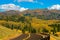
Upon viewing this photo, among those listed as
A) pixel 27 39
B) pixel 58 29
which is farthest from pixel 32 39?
pixel 58 29

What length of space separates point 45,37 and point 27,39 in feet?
15.4

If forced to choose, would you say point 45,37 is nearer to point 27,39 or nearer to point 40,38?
→ point 40,38

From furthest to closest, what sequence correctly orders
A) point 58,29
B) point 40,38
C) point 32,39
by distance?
point 58,29 < point 32,39 < point 40,38


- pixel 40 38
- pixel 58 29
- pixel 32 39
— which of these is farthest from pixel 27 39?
pixel 58 29

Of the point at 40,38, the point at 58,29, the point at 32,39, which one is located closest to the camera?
the point at 40,38

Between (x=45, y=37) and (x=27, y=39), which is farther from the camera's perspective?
(x=27, y=39)

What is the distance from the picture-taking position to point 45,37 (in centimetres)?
3725

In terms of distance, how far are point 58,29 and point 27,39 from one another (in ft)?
500

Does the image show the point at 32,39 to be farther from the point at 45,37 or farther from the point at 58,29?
the point at 58,29

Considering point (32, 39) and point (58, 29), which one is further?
point (58, 29)

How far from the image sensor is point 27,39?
131 feet

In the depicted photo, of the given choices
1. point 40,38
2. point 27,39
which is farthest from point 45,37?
point 27,39

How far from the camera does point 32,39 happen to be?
129ft

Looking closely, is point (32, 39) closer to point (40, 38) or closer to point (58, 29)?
point (40, 38)
